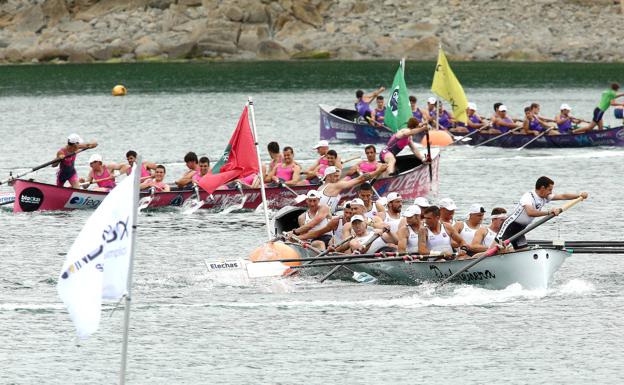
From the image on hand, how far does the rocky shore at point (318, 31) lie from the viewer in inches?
4803

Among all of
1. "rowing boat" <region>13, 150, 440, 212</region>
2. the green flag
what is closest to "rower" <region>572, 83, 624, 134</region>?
the green flag

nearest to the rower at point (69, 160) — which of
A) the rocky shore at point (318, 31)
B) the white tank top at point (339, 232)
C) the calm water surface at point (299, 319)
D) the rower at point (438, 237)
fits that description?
the calm water surface at point (299, 319)

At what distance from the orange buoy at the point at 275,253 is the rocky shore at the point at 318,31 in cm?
9261

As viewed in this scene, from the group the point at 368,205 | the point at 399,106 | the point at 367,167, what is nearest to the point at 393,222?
the point at 368,205

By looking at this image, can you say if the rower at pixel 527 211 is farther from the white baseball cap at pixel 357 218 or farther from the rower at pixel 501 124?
the rower at pixel 501 124

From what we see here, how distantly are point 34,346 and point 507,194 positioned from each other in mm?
23200

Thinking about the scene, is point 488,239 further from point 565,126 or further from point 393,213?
point 565,126

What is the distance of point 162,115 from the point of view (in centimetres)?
7756

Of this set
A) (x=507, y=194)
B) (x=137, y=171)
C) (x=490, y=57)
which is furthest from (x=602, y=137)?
(x=490, y=57)

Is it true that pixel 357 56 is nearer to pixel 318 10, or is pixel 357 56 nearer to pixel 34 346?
pixel 318 10

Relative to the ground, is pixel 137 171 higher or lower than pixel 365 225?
higher

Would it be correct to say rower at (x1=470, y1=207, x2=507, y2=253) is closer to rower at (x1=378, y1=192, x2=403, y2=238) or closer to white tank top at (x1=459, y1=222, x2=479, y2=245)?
white tank top at (x1=459, y1=222, x2=479, y2=245)

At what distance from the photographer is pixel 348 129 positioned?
57.8 meters

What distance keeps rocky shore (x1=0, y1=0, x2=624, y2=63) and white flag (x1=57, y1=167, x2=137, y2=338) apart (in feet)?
344
